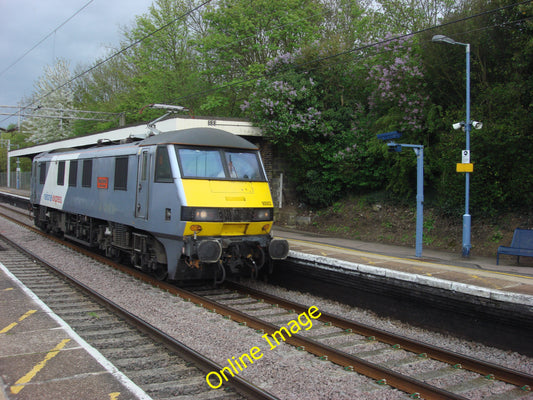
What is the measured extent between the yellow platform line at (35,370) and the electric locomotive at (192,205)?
9.31 ft

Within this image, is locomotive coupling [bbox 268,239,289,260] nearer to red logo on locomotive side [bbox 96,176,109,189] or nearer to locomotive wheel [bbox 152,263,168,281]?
locomotive wheel [bbox 152,263,168,281]

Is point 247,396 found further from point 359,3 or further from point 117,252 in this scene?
point 359,3

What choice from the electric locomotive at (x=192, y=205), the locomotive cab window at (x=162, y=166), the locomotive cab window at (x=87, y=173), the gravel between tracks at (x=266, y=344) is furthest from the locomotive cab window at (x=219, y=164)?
the locomotive cab window at (x=87, y=173)

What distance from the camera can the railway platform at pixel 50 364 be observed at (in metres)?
4.60

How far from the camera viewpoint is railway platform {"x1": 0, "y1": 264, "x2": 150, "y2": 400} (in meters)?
4.60

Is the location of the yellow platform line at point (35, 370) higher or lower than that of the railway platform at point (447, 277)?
lower

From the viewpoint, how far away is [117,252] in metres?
12.1

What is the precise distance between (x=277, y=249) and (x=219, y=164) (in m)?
2.04

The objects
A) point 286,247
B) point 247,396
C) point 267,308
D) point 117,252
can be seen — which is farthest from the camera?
point 117,252

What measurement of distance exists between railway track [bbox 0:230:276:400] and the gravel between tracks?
11.1 inches

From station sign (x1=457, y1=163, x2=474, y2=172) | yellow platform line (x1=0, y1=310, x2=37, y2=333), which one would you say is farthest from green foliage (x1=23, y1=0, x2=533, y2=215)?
yellow platform line (x1=0, y1=310, x2=37, y2=333)

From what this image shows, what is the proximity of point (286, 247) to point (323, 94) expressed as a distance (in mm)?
12473

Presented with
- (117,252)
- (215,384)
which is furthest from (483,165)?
(215,384)

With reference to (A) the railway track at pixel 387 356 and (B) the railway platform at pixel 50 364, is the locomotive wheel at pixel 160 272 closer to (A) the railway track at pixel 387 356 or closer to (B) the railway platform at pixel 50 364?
(A) the railway track at pixel 387 356
